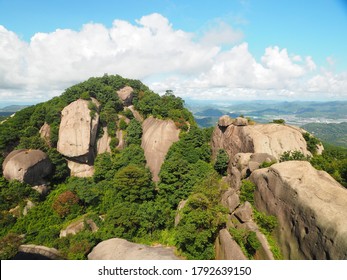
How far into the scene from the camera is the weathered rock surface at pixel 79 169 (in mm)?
37694

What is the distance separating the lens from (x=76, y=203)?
1210 inches

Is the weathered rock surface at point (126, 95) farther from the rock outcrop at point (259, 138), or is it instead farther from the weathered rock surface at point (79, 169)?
the rock outcrop at point (259, 138)

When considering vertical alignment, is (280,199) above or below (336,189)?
Result: below

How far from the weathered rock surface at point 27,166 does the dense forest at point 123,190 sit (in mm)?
1121

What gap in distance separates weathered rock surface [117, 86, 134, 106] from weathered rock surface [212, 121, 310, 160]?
23.4m

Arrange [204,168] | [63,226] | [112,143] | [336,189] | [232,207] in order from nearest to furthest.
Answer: [336,189], [232,207], [63,226], [204,168], [112,143]

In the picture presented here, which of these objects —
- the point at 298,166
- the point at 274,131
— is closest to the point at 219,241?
the point at 298,166

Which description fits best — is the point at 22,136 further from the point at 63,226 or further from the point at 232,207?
the point at 232,207

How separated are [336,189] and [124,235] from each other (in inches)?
753

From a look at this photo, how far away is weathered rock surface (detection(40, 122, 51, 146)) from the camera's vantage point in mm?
38406

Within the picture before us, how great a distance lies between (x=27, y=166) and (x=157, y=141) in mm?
19598

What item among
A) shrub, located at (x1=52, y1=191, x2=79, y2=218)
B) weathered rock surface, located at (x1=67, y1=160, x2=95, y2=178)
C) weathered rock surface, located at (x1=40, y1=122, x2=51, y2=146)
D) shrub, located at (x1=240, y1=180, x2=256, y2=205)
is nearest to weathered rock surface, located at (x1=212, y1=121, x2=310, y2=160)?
shrub, located at (x1=240, y1=180, x2=256, y2=205)

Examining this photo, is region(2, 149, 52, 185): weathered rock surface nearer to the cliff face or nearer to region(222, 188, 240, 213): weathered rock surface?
the cliff face

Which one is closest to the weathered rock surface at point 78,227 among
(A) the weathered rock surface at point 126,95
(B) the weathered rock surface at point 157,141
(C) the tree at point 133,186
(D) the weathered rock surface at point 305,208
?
(C) the tree at point 133,186
